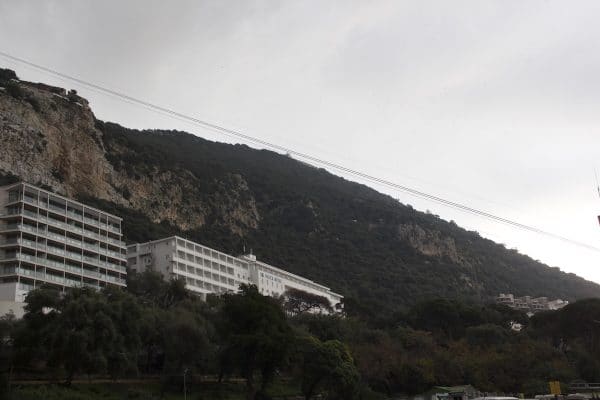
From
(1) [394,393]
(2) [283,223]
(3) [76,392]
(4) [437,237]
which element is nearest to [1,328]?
(3) [76,392]

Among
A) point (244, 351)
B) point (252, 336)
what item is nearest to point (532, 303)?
point (252, 336)

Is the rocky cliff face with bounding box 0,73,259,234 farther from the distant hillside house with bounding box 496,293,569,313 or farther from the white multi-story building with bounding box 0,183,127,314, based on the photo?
the distant hillside house with bounding box 496,293,569,313

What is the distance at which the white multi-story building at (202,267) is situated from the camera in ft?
301

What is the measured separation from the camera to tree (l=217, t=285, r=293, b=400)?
51.1 m

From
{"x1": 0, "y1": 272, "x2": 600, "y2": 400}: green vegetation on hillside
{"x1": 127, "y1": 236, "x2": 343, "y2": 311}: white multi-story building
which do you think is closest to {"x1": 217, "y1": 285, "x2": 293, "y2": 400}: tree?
{"x1": 0, "y1": 272, "x2": 600, "y2": 400}: green vegetation on hillside

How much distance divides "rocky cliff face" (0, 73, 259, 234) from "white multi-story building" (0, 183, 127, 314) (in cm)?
2030

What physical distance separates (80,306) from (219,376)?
16222mm

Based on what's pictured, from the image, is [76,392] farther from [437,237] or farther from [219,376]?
[437,237]

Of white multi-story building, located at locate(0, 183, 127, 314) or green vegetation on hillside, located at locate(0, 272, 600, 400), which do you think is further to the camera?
white multi-story building, located at locate(0, 183, 127, 314)

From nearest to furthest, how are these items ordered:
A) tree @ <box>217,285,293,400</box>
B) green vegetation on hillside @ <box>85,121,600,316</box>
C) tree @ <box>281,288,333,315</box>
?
tree @ <box>217,285,293,400</box>, tree @ <box>281,288,333,315</box>, green vegetation on hillside @ <box>85,121,600,316</box>

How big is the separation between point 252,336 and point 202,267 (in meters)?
47.3

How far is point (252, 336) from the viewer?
5159 cm

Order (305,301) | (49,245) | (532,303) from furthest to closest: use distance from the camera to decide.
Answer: (532,303)
(305,301)
(49,245)

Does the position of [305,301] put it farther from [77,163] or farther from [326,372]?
[326,372]
